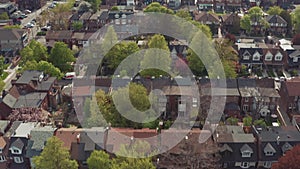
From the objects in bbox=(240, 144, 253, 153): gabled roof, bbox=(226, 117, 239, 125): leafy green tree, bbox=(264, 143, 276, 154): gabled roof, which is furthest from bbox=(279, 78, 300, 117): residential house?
bbox=(240, 144, 253, 153): gabled roof

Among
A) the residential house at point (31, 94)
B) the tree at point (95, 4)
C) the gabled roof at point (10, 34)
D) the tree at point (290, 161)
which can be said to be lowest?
the tree at point (290, 161)

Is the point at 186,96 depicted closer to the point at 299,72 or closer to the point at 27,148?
the point at 27,148

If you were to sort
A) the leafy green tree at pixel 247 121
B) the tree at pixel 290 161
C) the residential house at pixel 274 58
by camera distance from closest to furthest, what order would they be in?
the tree at pixel 290 161 < the leafy green tree at pixel 247 121 < the residential house at pixel 274 58

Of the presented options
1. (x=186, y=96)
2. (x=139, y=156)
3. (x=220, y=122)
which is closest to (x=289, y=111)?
(x=220, y=122)

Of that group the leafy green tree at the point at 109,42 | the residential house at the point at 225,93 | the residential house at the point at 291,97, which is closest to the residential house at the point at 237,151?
the residential house at the point at 225,93

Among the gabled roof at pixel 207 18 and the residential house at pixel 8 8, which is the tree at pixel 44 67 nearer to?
the gabled roof at pixel 207 18

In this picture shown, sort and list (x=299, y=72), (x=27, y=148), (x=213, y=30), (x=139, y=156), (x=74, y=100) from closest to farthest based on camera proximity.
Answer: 1. (x=139, y=156)
2. (x=27, y=148)
3. (x=74, y=100)
4. (x=299, y=72)
5. (x=213, y=30)

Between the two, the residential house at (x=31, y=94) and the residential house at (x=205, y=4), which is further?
the residential house at (x=205, y=4)

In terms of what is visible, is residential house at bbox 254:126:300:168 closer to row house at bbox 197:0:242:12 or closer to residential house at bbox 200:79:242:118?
residential house at bbox 200:79:242:118
